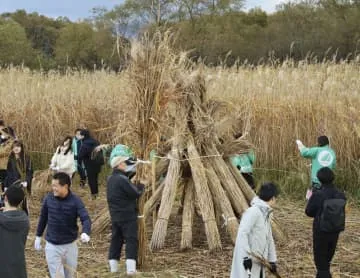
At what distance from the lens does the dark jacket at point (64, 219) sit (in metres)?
5.43

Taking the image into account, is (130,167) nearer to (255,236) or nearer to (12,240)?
(255,236)

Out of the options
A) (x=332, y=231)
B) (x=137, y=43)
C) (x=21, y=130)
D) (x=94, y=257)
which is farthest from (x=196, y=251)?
(x=21, y=130)

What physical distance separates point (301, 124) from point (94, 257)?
18.3 ft

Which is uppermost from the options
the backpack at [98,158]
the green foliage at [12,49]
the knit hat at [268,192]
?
the green foliage at [12,49]

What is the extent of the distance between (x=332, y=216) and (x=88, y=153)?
21.2 ft

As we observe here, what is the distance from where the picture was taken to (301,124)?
1147 cm

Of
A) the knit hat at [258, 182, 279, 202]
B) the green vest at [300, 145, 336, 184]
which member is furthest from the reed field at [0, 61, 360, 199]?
the knit hat at [258, 182, 279, 202]

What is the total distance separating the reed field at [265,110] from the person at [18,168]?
4.97ft

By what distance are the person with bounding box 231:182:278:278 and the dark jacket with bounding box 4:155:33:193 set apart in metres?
4.17

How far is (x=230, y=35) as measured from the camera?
1312 inches

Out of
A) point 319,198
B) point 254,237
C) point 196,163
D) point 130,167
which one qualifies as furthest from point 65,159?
point 254,237

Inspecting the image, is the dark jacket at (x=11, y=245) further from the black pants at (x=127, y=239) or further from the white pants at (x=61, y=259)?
the black pants at (x=127, y=239)

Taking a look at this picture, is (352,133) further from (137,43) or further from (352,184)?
(137,43)

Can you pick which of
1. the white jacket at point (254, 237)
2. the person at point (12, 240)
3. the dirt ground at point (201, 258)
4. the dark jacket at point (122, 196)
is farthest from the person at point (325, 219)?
the person at point (12, 240)
